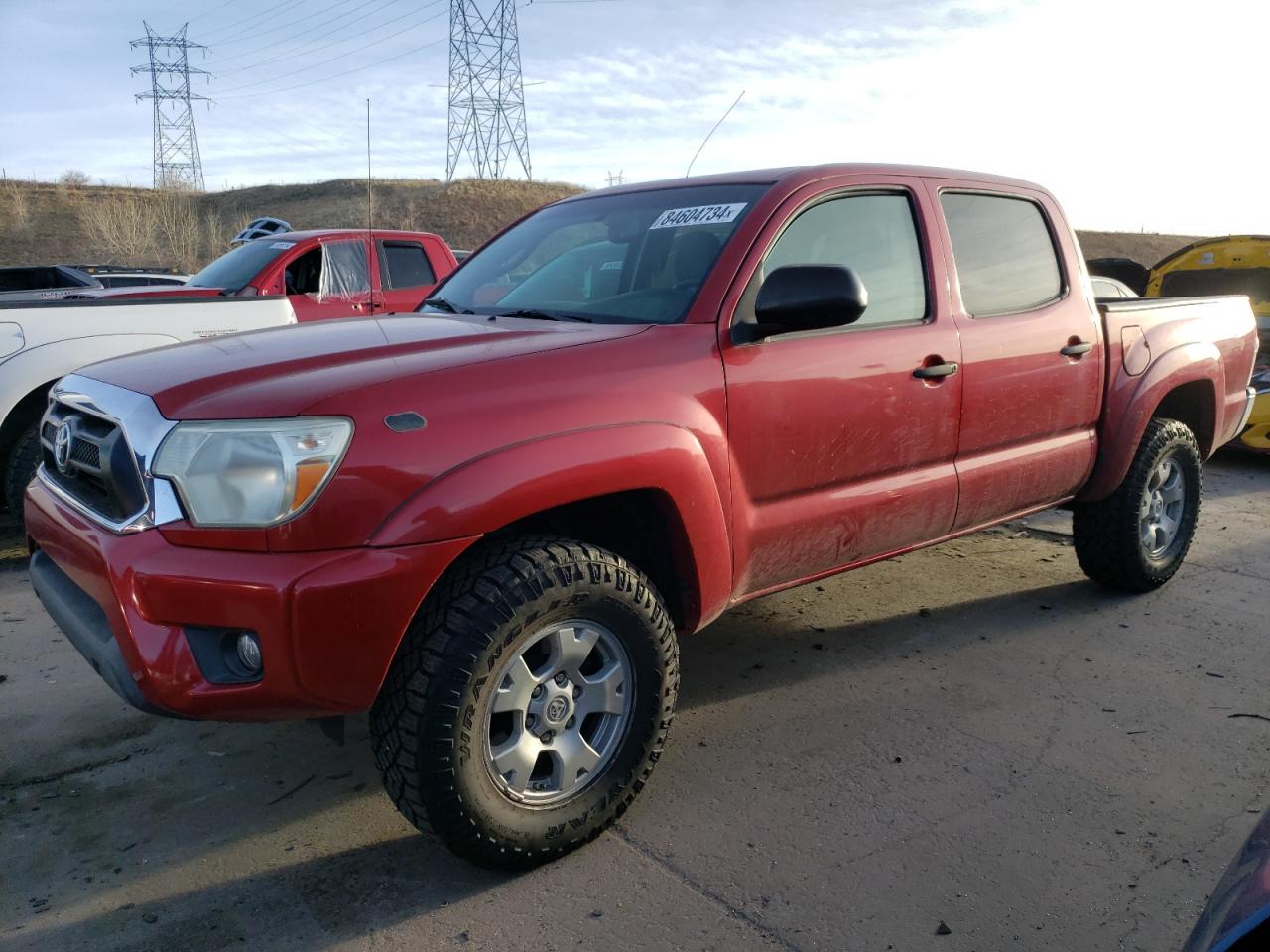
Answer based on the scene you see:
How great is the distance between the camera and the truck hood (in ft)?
7.39

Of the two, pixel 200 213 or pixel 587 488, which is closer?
pixel 587 488

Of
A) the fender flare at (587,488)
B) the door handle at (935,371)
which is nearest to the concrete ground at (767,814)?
the fender flare at (587,488)

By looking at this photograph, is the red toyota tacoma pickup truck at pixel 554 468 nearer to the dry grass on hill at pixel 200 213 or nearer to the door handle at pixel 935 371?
the door handle at pixel 935 371

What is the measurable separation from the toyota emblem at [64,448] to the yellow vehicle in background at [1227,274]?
26.4ft

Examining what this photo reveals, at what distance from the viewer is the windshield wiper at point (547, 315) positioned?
3070 mm

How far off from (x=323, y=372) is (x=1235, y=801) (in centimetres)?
278

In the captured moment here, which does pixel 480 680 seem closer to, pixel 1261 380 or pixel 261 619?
pixel 261 619

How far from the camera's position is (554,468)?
2395mm

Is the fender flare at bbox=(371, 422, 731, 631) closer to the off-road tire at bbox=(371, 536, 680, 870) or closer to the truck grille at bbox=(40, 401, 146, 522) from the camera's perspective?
the off-road tire at bbox=(371, 536, 680, 870)

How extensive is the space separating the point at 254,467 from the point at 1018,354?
2774 millimetres

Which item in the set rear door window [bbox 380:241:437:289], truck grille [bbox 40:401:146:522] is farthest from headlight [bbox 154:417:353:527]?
rear door window [bbox 380:241:437:289]

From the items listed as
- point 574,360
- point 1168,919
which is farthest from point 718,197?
point 1168,919

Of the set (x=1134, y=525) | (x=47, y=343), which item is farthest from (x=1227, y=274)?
(x=47, y=343)

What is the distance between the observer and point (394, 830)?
272 centimetres
